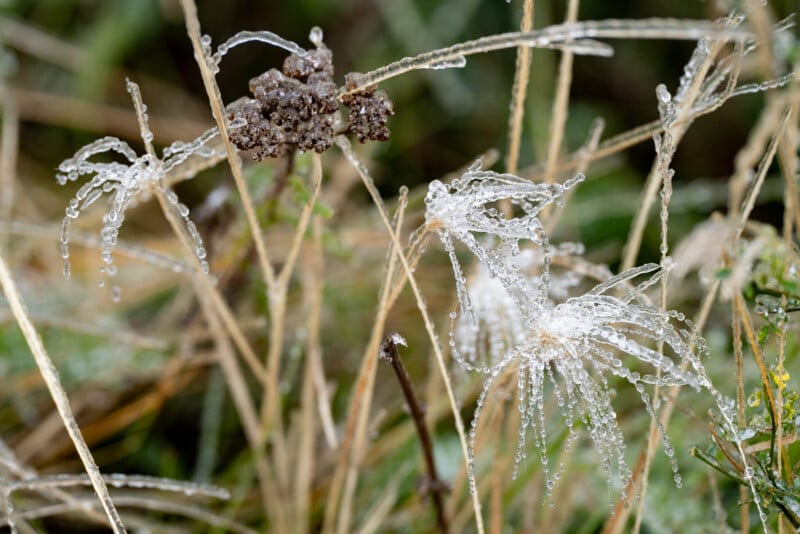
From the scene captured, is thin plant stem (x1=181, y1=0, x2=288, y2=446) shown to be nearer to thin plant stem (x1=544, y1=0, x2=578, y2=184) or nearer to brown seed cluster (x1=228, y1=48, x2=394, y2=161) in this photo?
brown seed cluster (x1=228, y1=48, x2=394, y2=161)

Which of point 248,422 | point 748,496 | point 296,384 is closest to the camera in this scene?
point 748,496

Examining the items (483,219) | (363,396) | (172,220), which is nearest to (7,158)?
(172,220)

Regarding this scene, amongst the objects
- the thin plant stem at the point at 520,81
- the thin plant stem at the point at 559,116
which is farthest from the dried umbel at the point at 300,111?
the thin plant stem at the point at 559,116

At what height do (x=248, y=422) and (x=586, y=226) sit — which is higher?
(x=586, y=226)

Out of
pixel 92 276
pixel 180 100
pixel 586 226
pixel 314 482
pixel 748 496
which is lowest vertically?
pixel 748 496

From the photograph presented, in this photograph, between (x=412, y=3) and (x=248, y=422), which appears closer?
(x=248, y=422)

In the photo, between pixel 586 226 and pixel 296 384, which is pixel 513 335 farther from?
pixel 586 226

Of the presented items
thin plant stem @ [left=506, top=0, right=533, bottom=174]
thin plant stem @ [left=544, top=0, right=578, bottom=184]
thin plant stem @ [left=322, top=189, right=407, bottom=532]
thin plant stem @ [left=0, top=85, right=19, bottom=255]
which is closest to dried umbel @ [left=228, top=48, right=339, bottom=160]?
thin plant stem @ [left=322, top=189, right=407, bottom=532]

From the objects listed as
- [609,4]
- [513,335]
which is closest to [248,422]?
[513,335]
